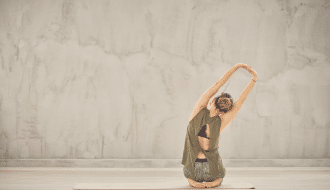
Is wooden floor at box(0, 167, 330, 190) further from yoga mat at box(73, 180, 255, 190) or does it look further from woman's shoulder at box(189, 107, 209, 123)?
woman's shoulder at box(189, 107, 209, 123)

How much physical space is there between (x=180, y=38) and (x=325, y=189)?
2289 millimetres

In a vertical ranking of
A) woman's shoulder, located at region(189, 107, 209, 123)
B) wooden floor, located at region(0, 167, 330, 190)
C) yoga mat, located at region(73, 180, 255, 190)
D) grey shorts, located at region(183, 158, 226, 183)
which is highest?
woman's shoulder, located at region(189, 107, 209, 123)

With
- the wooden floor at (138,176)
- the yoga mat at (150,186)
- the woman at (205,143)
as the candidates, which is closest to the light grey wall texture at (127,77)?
the wooden floor at (138,176)

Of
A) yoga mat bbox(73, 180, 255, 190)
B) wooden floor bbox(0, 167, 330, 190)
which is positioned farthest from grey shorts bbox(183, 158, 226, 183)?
wooden floor bbox(0, 167, 330, 190)

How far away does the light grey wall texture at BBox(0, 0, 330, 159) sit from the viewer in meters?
3.61

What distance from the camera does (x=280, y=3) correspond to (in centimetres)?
374

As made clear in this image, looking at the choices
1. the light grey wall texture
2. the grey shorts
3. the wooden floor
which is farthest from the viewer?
the light grey wall texture

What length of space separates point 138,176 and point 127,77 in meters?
1.26

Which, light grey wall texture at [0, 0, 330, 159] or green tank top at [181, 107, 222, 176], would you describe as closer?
green tank top at [181, 107, 222, 176]

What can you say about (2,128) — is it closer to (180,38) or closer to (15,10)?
(15,10)

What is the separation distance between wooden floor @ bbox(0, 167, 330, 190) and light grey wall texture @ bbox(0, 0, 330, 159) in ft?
0.99

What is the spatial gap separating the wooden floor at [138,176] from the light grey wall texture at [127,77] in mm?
302

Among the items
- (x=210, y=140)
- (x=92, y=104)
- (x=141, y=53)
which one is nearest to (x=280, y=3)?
(x=141, y=53)

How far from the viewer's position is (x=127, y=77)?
11.9 feet
